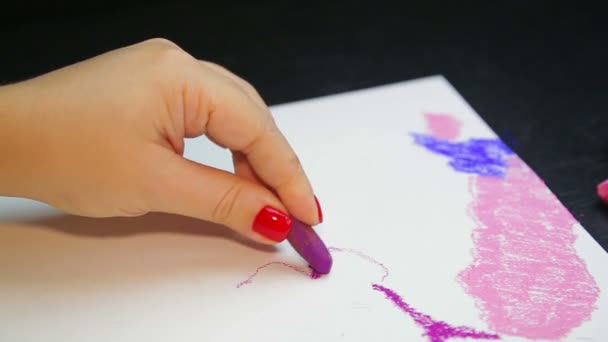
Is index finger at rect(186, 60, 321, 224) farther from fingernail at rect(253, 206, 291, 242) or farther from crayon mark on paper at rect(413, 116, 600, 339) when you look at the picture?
crayon mark on paper at rect(413, 116, 600, 339)

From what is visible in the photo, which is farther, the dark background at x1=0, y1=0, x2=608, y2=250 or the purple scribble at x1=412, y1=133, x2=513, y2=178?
the dark background at x1=0, y1=0, x2=608, y2=250

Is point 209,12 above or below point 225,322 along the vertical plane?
above

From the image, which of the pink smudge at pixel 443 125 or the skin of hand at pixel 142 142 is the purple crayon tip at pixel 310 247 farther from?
the pink smudge at pixel 443 125

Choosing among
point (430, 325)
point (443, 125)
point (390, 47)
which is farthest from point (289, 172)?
point (390, 47)

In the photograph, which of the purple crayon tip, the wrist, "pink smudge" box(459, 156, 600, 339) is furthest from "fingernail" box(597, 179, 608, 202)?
the wrist

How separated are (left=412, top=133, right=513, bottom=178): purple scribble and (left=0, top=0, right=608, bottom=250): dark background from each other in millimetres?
44

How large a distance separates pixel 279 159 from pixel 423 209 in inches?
6.6

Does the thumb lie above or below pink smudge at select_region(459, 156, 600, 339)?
above

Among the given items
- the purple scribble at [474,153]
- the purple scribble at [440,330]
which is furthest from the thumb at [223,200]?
the purple scribble at [474,153]

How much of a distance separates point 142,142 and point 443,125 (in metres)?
0.38

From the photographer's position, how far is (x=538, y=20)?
39.4 inches

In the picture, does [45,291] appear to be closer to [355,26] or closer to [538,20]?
[355,26]

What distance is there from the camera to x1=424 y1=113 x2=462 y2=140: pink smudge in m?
0.73

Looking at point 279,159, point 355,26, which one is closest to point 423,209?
point 279,159
